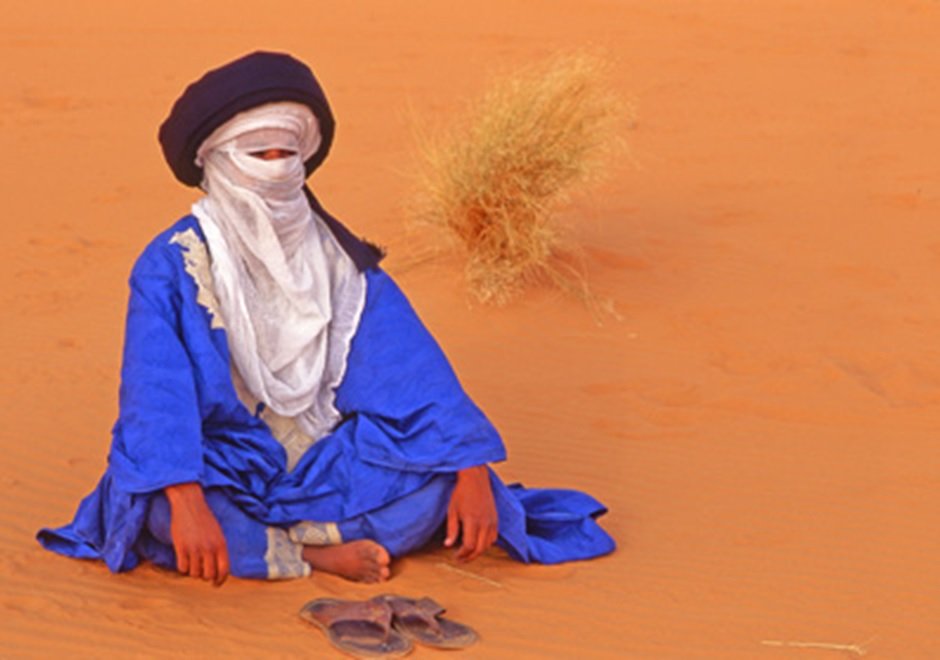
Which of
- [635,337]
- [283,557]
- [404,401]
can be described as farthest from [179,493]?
[635,337]

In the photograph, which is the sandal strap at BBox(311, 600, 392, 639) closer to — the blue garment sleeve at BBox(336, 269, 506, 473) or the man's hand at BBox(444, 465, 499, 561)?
the man's hand at BBox(444, 465, 499, 561)

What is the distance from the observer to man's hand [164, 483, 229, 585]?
14.0 feet

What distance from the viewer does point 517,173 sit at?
8.48 m

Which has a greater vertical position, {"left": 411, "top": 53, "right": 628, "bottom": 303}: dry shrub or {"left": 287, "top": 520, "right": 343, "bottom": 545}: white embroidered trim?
{"left": 411, "top": 53, "right": 628, "bottom": 303}: dry shrub

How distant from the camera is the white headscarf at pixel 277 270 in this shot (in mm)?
4676

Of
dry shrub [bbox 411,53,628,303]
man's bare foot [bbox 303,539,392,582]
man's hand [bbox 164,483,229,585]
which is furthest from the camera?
dry shrub [bbox 411,53,628,303]

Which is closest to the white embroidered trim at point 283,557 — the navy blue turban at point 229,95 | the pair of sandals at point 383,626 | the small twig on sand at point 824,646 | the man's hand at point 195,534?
the pair of sandals at point 383,626

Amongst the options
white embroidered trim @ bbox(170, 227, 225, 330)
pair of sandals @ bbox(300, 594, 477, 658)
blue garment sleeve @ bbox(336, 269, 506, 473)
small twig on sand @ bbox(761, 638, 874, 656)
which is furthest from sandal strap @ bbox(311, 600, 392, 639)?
small twig on sand @ bbox(761, 638, 874, 656)

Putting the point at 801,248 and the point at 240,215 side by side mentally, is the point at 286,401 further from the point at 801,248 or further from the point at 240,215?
the point at 801,248

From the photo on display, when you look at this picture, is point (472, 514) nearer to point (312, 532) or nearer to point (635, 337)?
point (312, 532)

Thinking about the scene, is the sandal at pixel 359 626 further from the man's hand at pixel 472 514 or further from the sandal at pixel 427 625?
the man's hand at pixel 472 514

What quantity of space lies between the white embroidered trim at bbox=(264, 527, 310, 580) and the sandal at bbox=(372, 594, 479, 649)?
295 millimetres

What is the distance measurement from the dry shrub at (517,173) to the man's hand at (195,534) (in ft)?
13.5

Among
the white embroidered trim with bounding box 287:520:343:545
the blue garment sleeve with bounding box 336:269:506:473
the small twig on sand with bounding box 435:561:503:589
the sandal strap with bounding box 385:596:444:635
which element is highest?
the blue garment sleeve with bounding box 336:269:506:473
